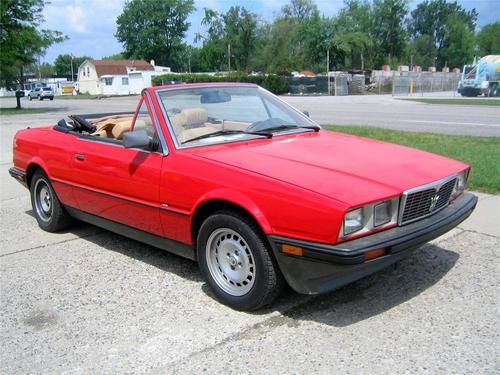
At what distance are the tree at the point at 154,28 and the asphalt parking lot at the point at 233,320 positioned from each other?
106 meters

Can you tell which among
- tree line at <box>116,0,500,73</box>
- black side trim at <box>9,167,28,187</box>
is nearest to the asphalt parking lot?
black side trim at <box>9,167,28,187</box>

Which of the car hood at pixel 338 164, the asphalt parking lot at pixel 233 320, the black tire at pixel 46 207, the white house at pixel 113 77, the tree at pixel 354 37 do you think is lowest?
the asphalt parking lot at pixel 233 320

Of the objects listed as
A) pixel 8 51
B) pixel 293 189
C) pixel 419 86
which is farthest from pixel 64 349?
pixel 419 86

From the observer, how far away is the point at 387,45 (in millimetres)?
100188

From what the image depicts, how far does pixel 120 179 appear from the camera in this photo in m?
4.39

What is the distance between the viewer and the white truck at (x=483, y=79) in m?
37.1

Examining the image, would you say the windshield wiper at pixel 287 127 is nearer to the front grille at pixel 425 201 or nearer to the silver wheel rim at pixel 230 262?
the silver wheel rim at pixel 230 262

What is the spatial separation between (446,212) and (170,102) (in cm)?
231

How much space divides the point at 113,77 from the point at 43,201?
70.5m

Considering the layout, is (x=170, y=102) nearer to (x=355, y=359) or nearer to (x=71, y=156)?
(x=71, y=156)

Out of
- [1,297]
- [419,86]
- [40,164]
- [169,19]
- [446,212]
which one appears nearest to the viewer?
[446,212]

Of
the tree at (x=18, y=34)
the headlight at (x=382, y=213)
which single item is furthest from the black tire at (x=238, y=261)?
the tree at (x=18, y=34)

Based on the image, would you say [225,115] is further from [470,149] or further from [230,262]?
[470,149]

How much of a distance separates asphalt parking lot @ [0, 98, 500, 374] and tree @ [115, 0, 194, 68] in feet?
349
